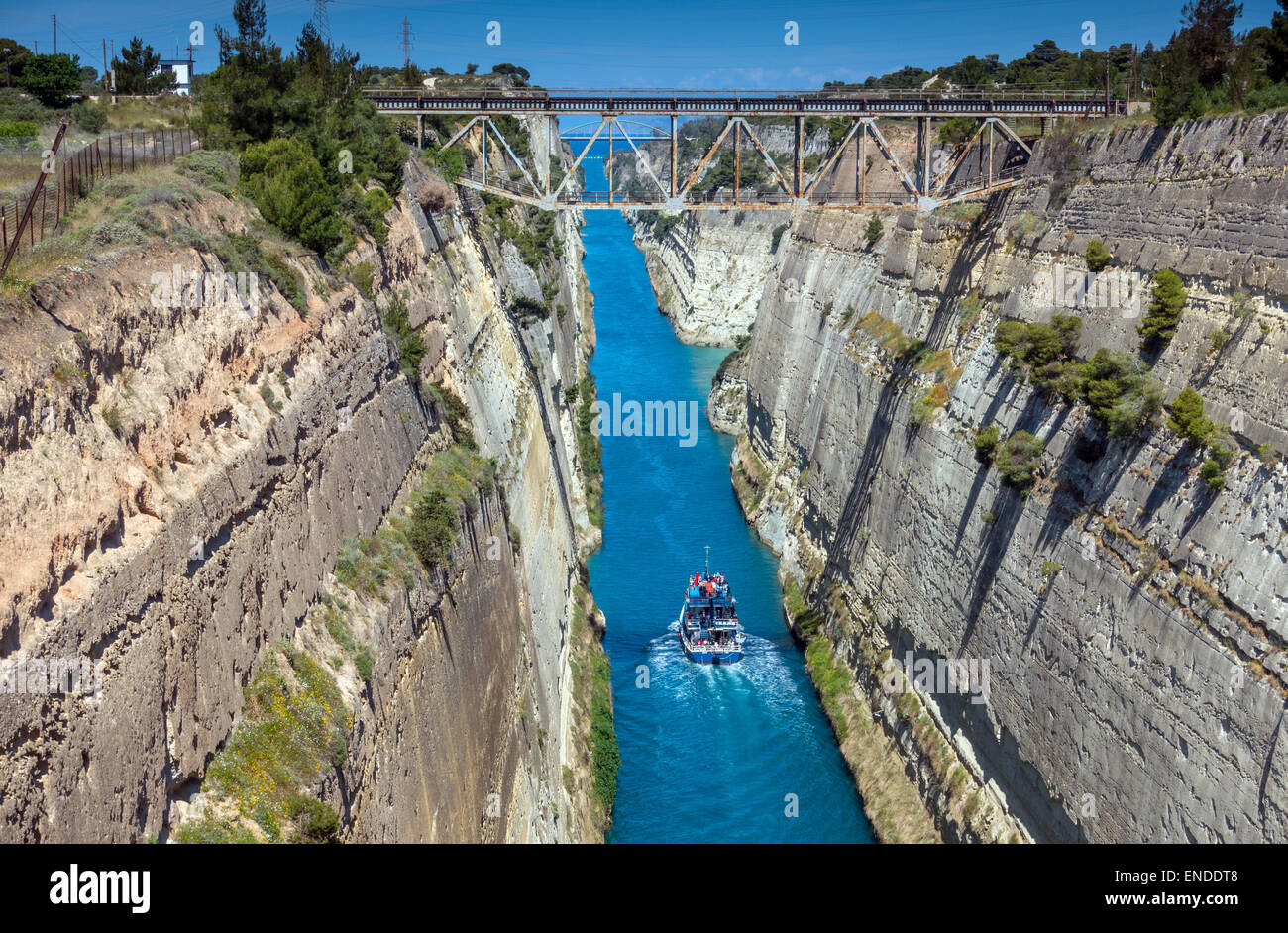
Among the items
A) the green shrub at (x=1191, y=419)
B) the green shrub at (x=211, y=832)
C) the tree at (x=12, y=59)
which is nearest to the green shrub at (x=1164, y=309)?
the green shrub at (x=1191, y=419)

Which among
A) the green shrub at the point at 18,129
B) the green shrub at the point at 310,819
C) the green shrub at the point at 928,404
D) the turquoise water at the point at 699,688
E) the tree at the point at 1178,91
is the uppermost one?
the tree at the point at 1178,91

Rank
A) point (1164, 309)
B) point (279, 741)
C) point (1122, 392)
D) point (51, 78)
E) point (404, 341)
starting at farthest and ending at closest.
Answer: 1. point (51, 78)
2. point (404, 341)
3. point (1122, 392)
4. point (1164, 309)
5. point (279, 741)

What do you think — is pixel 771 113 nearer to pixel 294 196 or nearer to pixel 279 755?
pixel 294 196

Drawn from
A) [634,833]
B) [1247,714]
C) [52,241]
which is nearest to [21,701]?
[52,241]

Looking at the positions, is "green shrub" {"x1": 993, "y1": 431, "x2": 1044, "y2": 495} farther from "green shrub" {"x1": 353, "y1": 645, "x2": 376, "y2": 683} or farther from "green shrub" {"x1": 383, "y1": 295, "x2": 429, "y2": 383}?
"green shrub" {"x1": 353, "y1": 645, "x2": 376, "y2": 683}

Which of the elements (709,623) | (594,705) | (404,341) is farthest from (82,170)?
(709,623)

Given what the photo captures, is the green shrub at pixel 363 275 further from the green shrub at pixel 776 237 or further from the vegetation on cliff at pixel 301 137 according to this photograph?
the green shrub at pixel 776 237

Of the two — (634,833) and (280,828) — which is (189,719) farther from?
(634,833)

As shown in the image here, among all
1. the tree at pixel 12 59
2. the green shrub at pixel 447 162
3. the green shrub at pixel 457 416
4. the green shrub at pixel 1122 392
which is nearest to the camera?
the green shrub at pixel 1122 392
